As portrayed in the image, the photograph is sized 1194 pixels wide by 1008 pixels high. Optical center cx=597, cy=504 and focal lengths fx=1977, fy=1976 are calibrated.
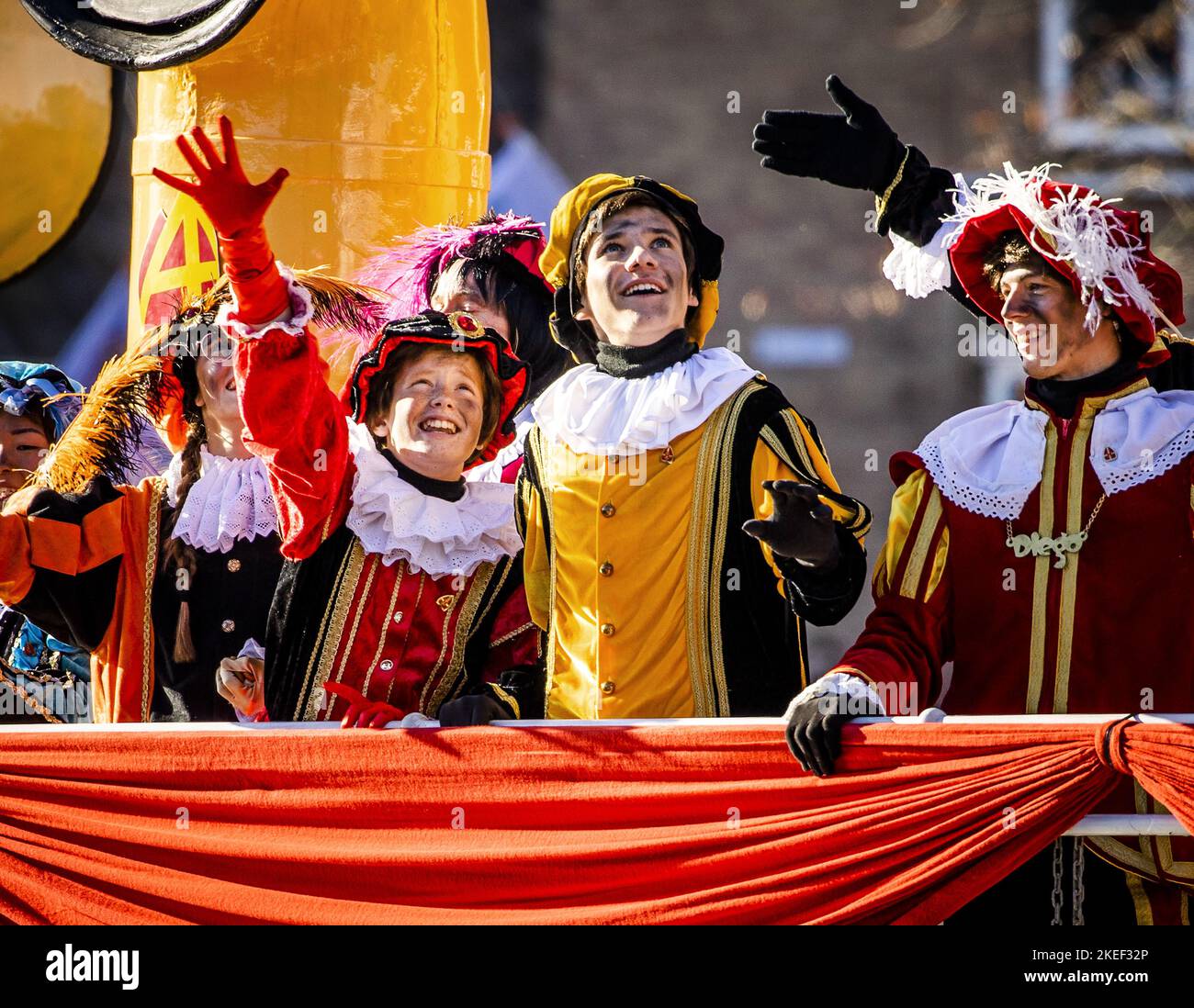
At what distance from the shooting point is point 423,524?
4.06 meters

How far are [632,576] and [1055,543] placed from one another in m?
0.82

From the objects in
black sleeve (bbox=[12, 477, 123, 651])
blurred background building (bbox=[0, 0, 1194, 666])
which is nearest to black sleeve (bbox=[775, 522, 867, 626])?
black sleeve (bbox=[12, 477, 123, 651])

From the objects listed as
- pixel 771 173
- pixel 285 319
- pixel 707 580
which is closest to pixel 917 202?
pixel 707 580

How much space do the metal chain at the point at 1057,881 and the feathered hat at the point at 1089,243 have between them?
95cm

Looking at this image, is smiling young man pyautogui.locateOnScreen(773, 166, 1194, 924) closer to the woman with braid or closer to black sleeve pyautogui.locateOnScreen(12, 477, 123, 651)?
the woman with braid

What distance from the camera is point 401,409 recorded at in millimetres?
4117

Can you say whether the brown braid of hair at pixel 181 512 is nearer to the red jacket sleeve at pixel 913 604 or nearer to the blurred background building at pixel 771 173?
the red jacket sleeve at pixel 913 604

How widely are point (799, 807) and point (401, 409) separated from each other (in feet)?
4.35

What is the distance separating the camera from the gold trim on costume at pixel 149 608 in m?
4.32

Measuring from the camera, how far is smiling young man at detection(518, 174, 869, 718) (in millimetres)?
3865

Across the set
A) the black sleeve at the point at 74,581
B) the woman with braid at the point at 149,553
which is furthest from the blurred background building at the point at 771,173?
the black sleeve at the point at 74,581

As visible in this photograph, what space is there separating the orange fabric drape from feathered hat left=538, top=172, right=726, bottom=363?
105 centimetres
